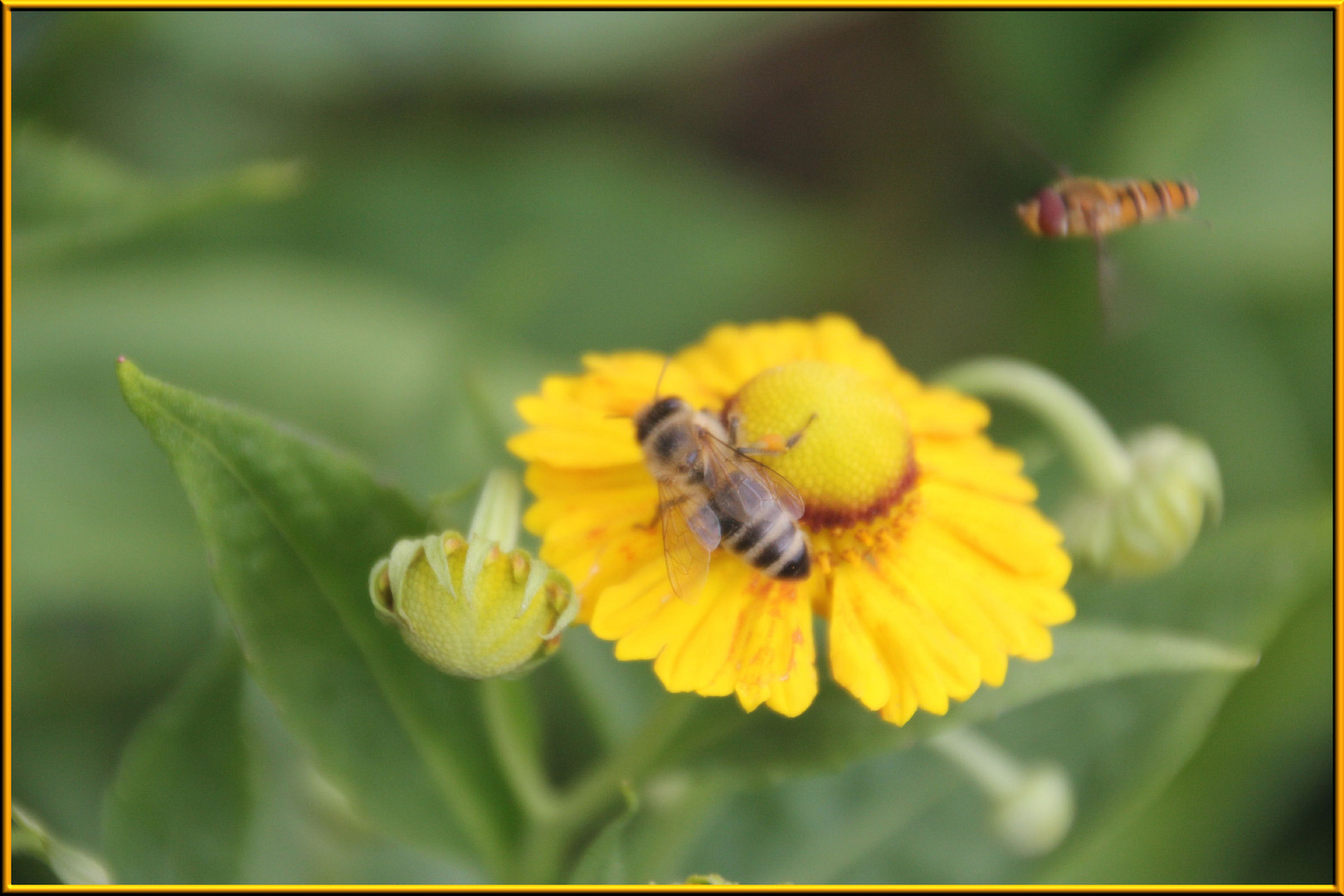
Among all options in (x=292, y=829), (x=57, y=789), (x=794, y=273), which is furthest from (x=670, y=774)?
(x=794, y=273)

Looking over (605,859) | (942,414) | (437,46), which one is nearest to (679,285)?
(437,46)

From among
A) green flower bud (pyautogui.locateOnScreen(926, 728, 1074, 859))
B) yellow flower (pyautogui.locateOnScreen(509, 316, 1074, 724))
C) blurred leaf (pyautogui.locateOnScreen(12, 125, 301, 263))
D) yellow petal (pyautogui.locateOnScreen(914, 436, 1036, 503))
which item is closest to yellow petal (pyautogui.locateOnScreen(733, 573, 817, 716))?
yellow flower (pyautogui.locateOnScreen(509, 316, 1074, 724))

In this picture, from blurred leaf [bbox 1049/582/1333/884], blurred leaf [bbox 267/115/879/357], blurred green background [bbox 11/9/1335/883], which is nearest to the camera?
blurred green background [bbox 11/9/1335/883]

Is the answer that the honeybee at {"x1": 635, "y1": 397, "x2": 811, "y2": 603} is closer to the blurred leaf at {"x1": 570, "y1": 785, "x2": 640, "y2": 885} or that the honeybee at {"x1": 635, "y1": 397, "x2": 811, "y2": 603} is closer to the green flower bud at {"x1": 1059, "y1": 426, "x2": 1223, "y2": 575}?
the blurred leaf at {"x1": 570, "y1": 785, "x2": 640, "y2": 885}

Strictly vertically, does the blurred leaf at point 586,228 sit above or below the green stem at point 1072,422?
above

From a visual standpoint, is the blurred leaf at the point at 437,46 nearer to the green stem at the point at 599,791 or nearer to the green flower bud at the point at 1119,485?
the green flower bud at the point at 1119,485

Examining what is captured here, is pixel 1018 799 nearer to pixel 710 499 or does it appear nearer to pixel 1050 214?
pixel 710 499

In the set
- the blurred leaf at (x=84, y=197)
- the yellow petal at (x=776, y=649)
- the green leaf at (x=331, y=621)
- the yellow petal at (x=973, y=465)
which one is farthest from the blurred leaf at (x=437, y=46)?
the yellow petal at (x=776, y=649)

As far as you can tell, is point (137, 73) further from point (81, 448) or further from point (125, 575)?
point (125, 575)
